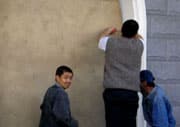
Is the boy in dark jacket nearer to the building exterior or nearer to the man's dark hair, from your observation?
the building exterior

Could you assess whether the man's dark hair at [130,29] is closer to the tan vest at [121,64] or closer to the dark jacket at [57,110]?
the tan vest at [121,64]

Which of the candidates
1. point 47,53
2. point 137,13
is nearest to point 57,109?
point 47,53

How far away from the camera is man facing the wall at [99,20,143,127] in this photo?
5057 millimetres

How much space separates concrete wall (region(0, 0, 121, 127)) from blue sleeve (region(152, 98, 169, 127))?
804mm

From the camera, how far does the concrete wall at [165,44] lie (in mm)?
6184

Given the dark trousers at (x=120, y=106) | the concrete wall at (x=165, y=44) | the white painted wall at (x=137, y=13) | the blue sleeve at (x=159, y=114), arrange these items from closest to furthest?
1. the dark trousers at (x=120, y=106)
2. the blue sleeve at (x=159, y=114)
3. the white painted wall at (x=137, y=13)
4. the concrete wall at (x=165, y=44)

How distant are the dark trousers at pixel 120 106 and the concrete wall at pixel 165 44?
1133 millimetres

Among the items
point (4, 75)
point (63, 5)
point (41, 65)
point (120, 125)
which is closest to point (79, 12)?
point (63, 5)

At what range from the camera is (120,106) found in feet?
16.6

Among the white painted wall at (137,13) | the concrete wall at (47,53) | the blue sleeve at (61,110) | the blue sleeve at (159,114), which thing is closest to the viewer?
the blue sleeve at (61,110)

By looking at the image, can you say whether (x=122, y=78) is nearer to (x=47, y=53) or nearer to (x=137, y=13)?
(x=47, y=53)

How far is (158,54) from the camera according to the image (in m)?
6.23

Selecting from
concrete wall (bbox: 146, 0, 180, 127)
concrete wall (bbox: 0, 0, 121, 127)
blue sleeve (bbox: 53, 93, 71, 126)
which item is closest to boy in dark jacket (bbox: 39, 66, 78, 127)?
blue sleeve (bbox: 53, 93, 71, 126)

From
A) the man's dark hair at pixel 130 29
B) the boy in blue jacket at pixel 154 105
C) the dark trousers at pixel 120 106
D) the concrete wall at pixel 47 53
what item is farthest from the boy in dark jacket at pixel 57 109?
the boy in blue jacket at pixel 154 105
